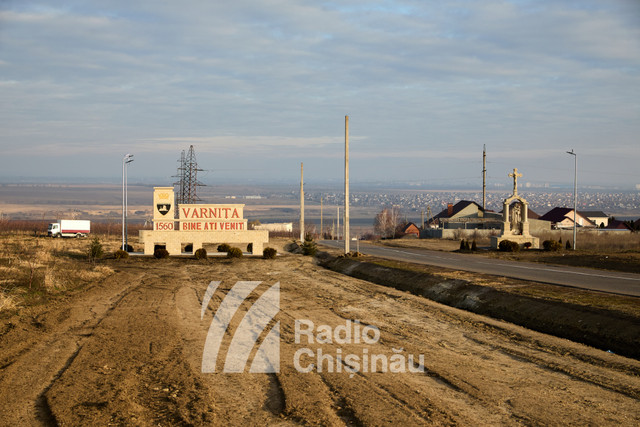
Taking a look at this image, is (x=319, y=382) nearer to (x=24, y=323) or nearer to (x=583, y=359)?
(x=583, y=359)

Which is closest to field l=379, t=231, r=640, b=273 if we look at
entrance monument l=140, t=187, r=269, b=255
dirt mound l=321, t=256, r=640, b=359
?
dirt mound l=321, t=256, r=640, b=359

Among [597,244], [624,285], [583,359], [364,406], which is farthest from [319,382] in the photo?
[597,244]

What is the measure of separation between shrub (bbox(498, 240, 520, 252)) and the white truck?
55.5 meters

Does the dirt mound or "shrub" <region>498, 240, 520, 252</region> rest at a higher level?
the dirt mound

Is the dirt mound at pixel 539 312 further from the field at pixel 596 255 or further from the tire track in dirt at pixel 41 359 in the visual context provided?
the field at pixel 596 255

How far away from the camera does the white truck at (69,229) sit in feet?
249

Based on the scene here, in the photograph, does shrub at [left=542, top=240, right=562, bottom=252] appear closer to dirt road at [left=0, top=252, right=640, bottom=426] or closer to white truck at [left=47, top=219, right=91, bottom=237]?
dirt road at [left=0, top=252, right=640, bottom=426]

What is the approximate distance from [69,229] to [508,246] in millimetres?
57426

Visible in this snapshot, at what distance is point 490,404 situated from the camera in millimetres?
9016

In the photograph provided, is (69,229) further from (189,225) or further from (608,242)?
(608,242)

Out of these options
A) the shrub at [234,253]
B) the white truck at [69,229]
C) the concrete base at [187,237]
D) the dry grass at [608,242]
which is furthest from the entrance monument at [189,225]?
the white truck at [69,229]

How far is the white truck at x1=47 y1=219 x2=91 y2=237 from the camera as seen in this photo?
7581 cm

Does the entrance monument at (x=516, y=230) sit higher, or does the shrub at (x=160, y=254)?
the entrance monument at (x=516, y=230)

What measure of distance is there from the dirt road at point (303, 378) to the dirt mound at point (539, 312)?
0.78 metres
